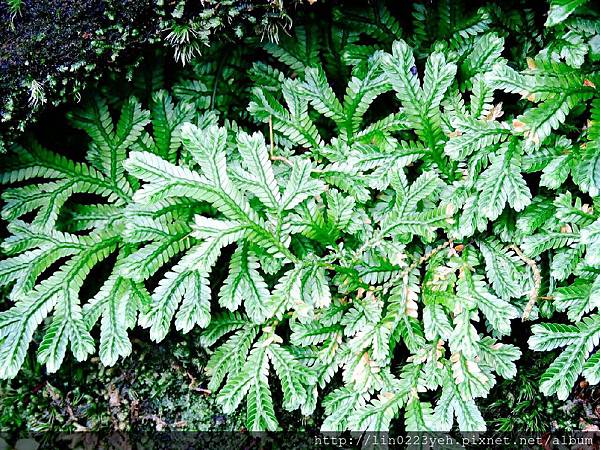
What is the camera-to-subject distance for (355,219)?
8.02 feet

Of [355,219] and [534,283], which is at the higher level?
[355,219]

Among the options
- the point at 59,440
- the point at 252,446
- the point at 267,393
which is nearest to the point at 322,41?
the point at 267,393

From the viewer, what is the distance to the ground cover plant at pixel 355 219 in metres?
2.25

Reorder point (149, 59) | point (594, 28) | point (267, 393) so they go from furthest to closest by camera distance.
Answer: point (149, 59), point (267, 393), point (594, 28)

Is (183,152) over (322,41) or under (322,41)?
under

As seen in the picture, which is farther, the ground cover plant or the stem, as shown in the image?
the stem

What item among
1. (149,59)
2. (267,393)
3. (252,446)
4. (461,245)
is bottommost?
(252,446)

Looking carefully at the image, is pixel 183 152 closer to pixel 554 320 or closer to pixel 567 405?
pixel 554 320

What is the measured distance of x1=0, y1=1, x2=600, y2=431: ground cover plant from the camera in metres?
2.25

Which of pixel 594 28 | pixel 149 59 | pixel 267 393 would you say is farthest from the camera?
pixel 149 59

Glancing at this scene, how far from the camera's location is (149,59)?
259 centimetres

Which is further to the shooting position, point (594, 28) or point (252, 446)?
point (252, 446)

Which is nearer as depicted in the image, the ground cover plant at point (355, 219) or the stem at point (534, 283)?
the ground cover plant at point (355, 219)

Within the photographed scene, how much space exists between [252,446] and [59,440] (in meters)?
1.00
